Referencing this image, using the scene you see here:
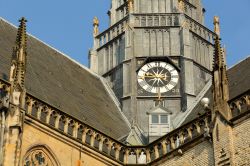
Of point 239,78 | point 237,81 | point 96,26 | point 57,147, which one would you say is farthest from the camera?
point 96,26

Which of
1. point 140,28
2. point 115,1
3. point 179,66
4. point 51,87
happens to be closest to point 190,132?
point 51,87

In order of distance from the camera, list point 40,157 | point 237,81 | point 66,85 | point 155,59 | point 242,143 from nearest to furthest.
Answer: point 242,143
point 40,157
point 237,81
point 66,85
point 155,59

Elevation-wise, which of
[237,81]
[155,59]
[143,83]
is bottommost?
[237,81]

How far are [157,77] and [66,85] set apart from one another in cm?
375

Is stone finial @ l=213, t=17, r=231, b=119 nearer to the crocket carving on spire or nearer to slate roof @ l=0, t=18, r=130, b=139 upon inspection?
slate roof @ l=0, t=18, r=130, b=139

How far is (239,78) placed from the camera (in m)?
21.1

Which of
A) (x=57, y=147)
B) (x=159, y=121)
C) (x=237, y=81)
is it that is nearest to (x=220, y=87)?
(x=237, y=81)

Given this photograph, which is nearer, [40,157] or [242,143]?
[242,143]

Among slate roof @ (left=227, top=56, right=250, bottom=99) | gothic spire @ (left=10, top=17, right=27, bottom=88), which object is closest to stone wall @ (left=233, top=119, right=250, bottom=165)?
slate roof @ (left=227, top=56, right=250, bottom=99)

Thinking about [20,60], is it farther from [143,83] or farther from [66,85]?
[143,83]

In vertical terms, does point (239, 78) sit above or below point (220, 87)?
above

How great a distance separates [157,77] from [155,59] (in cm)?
76

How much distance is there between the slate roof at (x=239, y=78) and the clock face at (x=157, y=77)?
218 centimetres

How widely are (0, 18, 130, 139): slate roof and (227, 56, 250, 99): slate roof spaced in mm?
3852
